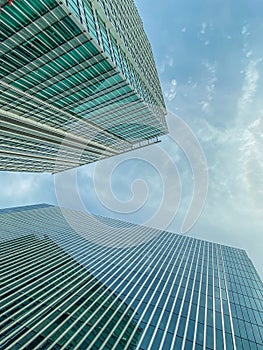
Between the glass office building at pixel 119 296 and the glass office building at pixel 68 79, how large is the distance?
29.7 metres

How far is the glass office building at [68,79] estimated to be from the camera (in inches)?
1140

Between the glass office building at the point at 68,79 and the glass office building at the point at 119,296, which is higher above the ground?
the glass office building at the point at 68,79

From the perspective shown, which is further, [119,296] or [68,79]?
[68,79]

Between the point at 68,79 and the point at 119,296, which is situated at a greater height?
the point at 68,79

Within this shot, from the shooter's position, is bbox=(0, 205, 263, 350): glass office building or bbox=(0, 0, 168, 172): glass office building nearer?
bbox=(0, 205, 263, 350): glass office building

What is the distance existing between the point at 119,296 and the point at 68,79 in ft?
124

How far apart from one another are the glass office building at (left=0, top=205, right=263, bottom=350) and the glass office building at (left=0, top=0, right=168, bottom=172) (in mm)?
29726

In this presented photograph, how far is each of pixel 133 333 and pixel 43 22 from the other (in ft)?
131

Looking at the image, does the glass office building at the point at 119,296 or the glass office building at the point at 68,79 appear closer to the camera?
the glass office building at the point at 119,296

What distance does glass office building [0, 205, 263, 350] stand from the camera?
89.4ft

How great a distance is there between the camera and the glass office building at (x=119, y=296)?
27.2 m

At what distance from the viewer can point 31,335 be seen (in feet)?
82.6

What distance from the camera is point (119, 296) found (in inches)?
1471

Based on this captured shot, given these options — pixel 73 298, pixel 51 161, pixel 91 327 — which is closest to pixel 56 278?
pixel 73 298
